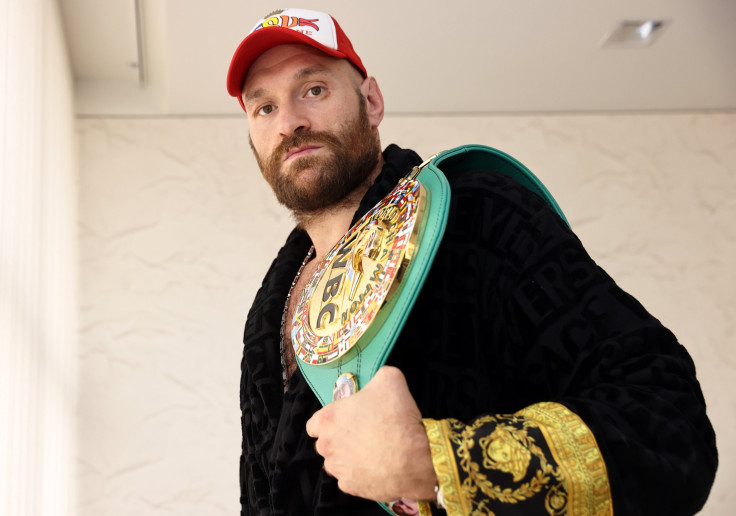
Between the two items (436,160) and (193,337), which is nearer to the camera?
(436,160)

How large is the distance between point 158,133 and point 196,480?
147 centimetres

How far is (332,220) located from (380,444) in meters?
0.59

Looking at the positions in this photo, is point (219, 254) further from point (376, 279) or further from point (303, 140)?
point (376, 279)

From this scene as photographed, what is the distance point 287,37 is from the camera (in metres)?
1.21

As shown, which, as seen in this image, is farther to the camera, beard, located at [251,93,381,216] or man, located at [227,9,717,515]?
beard, located at [251,93,381,216]

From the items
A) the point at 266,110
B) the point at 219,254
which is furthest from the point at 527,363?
the point at 219,254

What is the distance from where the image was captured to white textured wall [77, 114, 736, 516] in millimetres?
3199

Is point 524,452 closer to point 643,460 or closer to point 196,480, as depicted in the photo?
point 643,460

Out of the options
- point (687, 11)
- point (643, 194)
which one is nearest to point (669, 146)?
→ point (643, 194)

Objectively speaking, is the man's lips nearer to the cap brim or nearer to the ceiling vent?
the cap brim

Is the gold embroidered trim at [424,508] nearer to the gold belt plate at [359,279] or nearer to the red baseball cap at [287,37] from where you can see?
the gold belt plate at [359,279]

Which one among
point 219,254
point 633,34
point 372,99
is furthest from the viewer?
point 219,254

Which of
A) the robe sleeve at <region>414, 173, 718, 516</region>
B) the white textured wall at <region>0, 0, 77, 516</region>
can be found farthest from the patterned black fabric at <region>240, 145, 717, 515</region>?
the white textured wall at <region>0, 0, 77, 516</region>

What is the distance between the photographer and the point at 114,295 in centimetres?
334
